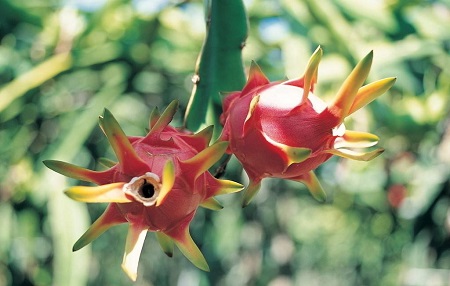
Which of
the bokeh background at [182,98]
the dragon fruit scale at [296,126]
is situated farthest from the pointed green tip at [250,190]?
the bokeh background at [182,98]

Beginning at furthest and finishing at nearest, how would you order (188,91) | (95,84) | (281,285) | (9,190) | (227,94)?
(281,285) < (188,91) < (95,84) < (9,190) < (227,94)

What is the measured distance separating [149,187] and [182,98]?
5.20 feet

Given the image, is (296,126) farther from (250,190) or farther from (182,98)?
(182,98)

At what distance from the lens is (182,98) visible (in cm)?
215

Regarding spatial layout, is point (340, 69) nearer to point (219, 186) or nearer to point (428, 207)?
point (428, 207)

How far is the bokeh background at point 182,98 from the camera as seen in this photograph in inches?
59.2

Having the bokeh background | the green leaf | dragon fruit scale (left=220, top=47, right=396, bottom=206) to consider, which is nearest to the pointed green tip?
dragon fruit scale (left=220, top=47, right=396, bottom=206)

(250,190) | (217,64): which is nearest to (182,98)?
(217,64)

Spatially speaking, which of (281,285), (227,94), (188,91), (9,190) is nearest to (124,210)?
(227,94)

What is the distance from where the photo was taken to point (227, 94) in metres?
0.71

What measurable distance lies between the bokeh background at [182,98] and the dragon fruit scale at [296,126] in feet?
2.38

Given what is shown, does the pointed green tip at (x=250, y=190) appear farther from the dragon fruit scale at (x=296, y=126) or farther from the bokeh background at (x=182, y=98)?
the bokeh background at (x=182, y=98)

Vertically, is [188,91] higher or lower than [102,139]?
higher

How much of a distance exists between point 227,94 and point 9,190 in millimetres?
1257
